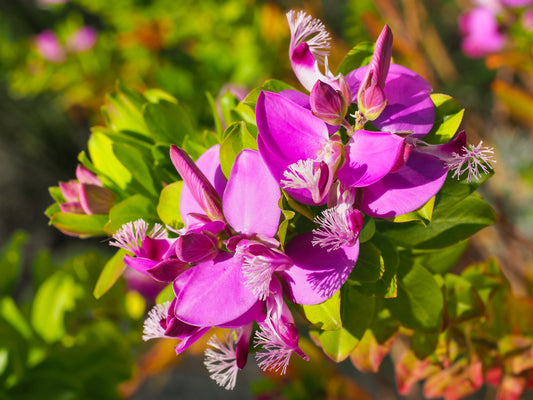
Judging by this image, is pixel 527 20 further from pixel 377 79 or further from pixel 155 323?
pixel 155 323

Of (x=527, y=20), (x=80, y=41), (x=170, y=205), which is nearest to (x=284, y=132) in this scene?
(x=170, y=205)

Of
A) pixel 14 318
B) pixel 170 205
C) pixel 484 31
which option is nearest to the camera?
pixel 170 205

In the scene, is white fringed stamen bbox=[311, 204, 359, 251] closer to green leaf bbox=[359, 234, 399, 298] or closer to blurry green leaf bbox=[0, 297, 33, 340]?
green leaf bbox=[359, 234, 399, 298]

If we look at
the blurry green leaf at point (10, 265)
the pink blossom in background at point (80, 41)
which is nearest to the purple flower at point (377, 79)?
the blurry green leaf at point (10, 265)

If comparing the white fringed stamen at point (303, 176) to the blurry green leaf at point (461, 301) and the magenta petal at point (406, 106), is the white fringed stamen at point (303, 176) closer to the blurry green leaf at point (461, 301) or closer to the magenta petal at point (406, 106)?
the magenta petal at point (406, 106)

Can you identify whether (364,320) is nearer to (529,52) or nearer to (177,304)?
(177,304)

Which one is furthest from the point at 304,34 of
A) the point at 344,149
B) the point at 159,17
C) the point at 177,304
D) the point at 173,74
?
the point at 159,17
